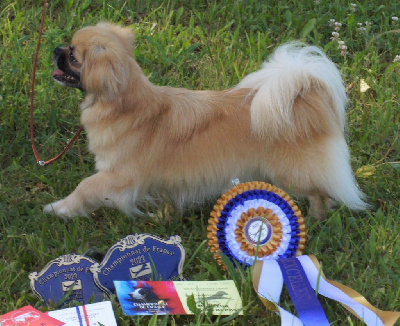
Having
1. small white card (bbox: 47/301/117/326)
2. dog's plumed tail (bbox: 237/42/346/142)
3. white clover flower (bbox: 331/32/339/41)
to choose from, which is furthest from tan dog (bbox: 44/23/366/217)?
white clover flower (bbox: 331/32/339/41)

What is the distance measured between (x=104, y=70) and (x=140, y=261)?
0.77m

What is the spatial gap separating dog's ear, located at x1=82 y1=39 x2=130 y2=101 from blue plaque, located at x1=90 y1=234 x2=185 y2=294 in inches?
24.4

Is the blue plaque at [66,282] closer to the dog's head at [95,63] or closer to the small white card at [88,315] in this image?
the small white card at [88,315]

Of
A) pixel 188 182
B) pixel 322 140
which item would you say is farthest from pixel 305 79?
pixel 188 182

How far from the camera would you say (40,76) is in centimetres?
352

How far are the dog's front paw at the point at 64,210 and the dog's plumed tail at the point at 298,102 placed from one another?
0.86 m

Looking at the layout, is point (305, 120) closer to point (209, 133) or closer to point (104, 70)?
point (209, 133)

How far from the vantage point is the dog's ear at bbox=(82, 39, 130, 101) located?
2.45 meters

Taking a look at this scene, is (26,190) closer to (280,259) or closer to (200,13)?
(280,259)

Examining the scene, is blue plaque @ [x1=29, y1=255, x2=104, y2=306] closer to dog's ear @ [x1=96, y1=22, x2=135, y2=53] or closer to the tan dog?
the tan dog

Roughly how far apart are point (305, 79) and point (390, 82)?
4.40 ft

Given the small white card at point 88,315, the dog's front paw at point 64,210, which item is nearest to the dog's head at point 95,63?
the dog's front paw at point 64,210

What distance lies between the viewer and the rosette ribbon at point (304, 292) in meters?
2.11

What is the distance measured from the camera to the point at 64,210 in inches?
107
